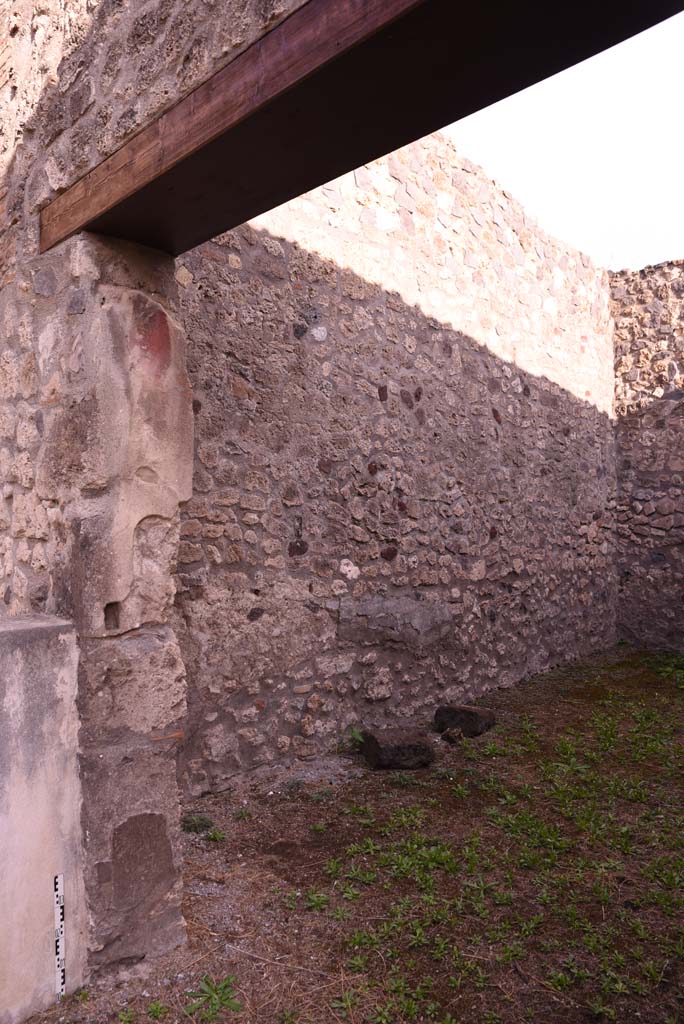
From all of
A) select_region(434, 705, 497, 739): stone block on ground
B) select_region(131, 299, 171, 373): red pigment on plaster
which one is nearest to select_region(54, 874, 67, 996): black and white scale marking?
select_region(131, 299, 171, 373): red pigment on plaster

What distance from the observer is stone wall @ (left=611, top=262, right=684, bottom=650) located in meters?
6.87

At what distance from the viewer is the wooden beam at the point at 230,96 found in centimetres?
138

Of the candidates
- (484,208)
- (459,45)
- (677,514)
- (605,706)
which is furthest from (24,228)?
(677,514)

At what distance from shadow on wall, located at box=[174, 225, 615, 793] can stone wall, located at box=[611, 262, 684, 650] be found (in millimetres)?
1540

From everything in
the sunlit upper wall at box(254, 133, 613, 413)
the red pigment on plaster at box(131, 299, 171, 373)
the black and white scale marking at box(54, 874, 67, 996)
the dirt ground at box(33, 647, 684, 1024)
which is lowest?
the dirt ground at box(33, 647, 684, 1024)

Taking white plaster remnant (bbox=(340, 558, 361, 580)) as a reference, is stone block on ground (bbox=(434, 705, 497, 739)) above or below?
below

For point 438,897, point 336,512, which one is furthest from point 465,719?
point 438,897

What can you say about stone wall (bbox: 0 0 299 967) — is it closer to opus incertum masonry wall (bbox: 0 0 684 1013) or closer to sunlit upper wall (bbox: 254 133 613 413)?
opus incertum masonry wall (bbox: 0 0 684 1013)

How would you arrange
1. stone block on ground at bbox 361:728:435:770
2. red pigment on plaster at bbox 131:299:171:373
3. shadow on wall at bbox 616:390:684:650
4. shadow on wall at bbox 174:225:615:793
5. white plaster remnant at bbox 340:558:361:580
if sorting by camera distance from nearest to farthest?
1. red pigment on plaster at bbox 131:299:171:373
2. shadow on wall at bbox 174:225:615:793
3. stone block on ground at bbox 361:728:435:770
4. white plaster remnant at bbox 340:558:361:580
5. shadow on wall at bbox 616:390:684:650

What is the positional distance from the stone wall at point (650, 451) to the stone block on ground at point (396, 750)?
3.79m

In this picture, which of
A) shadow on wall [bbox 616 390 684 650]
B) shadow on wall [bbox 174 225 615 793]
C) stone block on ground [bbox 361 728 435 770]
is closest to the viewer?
shadow on wall [bbox 174 225 615 793]

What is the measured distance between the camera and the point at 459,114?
5.30 feet

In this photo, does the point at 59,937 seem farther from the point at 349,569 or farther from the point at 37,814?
the point at 349,569

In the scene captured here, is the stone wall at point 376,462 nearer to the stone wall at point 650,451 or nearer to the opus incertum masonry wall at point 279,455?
the opus incertum masonry wall at point 279,455
